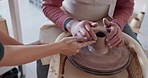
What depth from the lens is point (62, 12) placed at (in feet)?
3.44

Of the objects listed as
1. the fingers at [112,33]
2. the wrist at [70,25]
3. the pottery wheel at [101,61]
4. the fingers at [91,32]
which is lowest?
the pottery wheel at [101,61]

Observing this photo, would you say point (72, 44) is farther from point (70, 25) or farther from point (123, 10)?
point (123, 10)

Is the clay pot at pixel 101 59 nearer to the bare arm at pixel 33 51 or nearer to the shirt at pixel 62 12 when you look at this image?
the bare arm at pixel 33 51

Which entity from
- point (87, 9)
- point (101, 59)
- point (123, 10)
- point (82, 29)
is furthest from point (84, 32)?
point (123, 10)

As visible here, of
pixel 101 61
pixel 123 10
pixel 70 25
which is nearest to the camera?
pixel 101 61

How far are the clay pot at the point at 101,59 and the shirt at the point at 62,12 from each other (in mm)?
208

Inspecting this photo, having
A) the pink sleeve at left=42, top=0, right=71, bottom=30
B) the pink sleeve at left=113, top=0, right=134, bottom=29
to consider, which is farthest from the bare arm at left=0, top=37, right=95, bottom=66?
the pink sleeve at left=113, top=0, right=134, bottom=29

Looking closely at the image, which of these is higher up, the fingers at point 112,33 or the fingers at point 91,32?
the fingers at point 91,32

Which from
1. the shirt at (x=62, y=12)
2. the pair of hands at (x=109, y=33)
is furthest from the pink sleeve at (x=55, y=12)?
the pair of hands at (x=109, y=33)

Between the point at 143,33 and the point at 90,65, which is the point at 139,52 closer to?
the point at 90,65

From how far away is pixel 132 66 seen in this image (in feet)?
2.78

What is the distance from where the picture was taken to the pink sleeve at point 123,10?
1057 mm

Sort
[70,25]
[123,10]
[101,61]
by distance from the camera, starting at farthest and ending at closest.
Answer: [123,10], [70,25], [101,61]

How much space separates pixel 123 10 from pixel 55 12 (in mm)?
362
